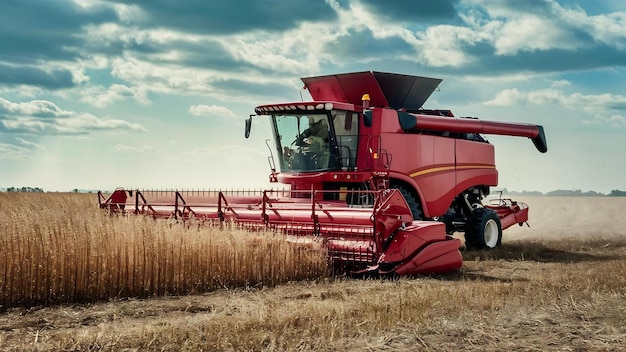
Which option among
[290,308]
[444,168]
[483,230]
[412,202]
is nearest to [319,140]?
[412,202]

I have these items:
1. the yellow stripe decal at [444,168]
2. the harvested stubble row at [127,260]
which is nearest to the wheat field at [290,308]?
the harvested stubble row at [127,260]

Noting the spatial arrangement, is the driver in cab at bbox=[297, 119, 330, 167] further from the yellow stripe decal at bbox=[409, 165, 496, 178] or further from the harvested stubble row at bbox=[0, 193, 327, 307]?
the harvested stubble row at bbox=[0, 193, 327, 307]

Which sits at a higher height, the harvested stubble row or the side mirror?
the side mirror

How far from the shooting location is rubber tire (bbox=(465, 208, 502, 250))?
44.4ft

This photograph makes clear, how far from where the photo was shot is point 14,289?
6.86 meters

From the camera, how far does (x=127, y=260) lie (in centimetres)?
745

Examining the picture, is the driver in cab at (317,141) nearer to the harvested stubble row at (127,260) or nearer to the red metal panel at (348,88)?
the red metal panel at (348,88)

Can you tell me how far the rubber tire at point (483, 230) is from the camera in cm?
1353

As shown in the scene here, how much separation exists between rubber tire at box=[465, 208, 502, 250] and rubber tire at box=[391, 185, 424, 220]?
1.59 metres

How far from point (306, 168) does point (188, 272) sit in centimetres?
443

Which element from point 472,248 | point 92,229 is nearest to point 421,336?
point 92,229

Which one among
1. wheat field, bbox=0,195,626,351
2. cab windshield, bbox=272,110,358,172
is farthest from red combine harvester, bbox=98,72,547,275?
wheat field, bbox=0,195,626,351

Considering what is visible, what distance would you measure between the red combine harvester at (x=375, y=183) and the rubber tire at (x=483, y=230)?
20 millimetres

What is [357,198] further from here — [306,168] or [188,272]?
[188,272]
